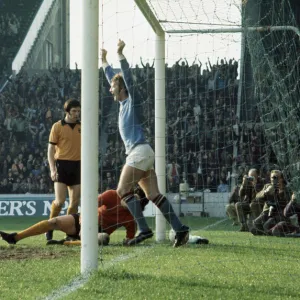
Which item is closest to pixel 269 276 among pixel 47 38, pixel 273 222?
pixel 273 222

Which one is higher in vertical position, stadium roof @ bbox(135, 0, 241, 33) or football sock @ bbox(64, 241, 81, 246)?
stadium roof @ bbox(135, 0, 241, 33)

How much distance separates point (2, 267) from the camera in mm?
7762

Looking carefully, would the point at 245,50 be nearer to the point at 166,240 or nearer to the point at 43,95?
the point at 166,240

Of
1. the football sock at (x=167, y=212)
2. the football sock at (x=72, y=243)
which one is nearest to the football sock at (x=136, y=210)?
the football sock at (x=167, y=212)

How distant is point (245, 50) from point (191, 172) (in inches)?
107

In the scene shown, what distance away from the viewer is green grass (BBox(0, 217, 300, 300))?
19.7ft

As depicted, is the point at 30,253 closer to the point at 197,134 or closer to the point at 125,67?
the point at 125,67

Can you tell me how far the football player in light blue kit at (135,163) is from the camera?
31.3ft

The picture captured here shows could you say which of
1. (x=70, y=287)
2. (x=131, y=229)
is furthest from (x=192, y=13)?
(x=70, y=287)

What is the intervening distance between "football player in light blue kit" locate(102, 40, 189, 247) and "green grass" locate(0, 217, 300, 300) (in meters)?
0.32

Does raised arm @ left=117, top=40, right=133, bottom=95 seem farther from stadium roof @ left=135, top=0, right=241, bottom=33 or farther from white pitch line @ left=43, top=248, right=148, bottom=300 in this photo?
white pitch line @ left=43, top=248, right=148, bottom=300

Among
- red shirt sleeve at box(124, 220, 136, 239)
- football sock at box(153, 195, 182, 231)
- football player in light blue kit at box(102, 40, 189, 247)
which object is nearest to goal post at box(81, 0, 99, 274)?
football player in light blue kit at box(102, 40, 189, 247)

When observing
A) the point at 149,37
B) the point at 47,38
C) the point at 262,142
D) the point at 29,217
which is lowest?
the point at 29,217

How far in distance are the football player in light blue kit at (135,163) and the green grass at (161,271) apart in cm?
32
